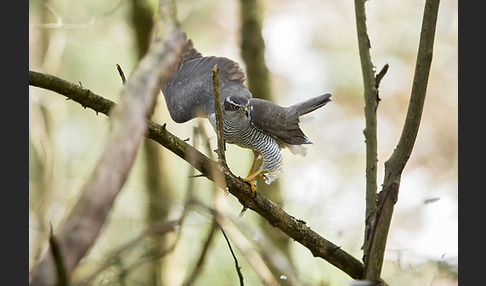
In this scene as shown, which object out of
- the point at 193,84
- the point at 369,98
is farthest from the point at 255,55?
the point at 369,98

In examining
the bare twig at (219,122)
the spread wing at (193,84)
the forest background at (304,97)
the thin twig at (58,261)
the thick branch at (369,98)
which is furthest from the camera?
the forest background at (304,97)

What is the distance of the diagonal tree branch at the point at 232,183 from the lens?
2551 mm

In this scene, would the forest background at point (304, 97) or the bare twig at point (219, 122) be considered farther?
the forest background at point (304, 97)

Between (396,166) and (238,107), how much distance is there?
1.44 metres

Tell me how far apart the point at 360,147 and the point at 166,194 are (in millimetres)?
5427

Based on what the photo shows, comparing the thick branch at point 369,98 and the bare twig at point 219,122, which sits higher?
the thick branch at point 369,98

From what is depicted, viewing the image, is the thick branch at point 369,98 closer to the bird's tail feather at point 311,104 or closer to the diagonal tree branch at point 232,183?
the diagonal tree branch at point 232,183

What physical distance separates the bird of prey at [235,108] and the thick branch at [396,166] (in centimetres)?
106

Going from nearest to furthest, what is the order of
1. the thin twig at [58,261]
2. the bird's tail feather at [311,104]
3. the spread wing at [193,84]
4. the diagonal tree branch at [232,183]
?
the thin twig at [58,261]
the diagonal tree branch at [232,183]
the spread wing at [193,84]
the bird's tail feather at [311,104]

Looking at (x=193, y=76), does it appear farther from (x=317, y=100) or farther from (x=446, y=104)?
(x=446, y=104)

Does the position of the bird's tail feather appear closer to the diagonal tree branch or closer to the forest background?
the diagonal tree branch

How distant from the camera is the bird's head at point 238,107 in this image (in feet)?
14.3

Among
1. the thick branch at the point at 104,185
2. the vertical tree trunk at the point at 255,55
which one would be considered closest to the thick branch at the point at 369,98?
the vertical tree trunk at the point at 255,55

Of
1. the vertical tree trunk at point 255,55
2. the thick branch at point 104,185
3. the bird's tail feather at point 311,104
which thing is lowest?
the thick branch at point 104,185
